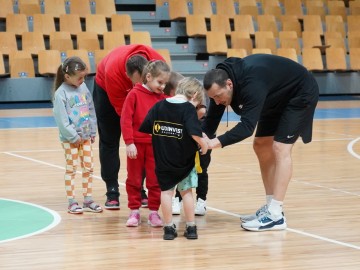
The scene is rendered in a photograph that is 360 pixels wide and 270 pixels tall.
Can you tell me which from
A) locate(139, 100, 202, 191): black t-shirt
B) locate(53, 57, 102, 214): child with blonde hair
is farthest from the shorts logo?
locate(53, 57, 102, 214): child with blonde hair

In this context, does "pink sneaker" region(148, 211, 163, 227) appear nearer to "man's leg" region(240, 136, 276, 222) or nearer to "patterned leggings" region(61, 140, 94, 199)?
"man's leg" region(240, 136, 276, 222)

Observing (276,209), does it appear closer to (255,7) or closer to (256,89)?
(256,89)

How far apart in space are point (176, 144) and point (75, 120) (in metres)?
1.08

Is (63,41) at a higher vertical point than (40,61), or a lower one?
higher

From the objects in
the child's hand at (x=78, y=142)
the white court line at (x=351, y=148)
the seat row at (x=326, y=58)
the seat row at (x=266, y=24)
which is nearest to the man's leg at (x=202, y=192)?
the child's hand at (x=78, y=142)

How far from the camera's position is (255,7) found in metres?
17.1

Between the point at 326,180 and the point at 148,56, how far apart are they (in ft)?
8.12

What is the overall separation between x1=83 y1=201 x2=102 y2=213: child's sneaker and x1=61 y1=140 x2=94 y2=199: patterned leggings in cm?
7

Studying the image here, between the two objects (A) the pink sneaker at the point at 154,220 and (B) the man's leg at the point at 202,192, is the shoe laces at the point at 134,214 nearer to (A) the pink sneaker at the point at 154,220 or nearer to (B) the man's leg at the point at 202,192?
(A) the pink sneaker at the point at 154,220

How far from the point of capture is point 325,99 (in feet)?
53.6

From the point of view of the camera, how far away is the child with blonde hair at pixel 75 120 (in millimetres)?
5879

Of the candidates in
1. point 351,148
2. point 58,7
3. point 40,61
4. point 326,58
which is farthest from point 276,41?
point 351,148

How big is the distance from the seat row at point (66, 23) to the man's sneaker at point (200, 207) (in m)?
9.45

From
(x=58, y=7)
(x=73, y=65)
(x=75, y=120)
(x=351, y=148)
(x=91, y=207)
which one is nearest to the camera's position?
(x=73, y=65)
